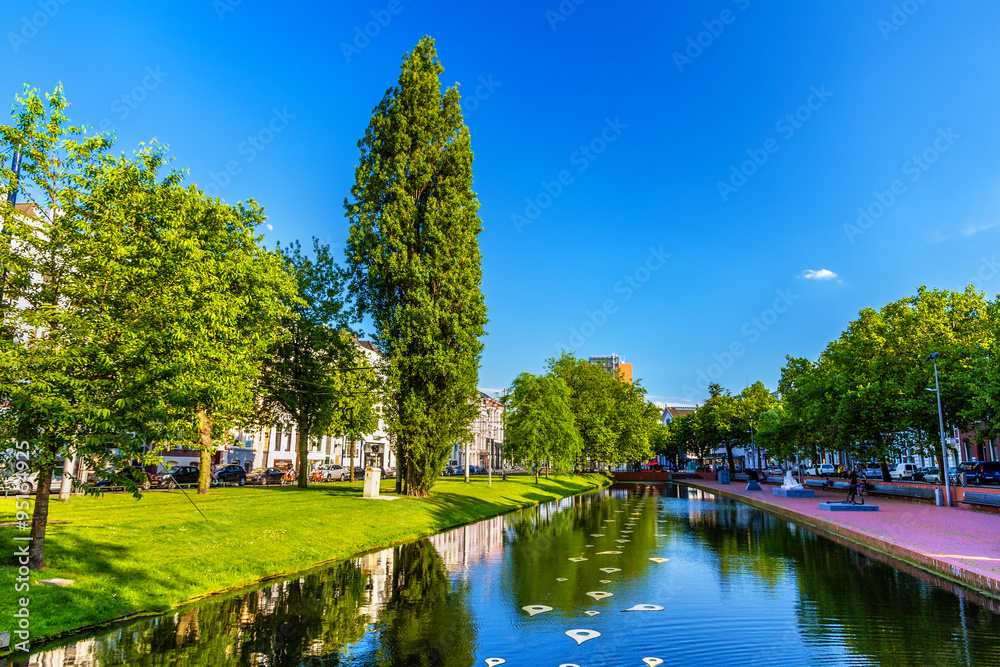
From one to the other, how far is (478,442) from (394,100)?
82.9 m

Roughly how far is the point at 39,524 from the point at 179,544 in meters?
3.42

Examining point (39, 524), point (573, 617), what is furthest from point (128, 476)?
point (573, 617)

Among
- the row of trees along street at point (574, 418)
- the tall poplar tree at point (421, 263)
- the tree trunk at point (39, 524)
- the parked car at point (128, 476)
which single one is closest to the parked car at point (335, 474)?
the row of trees along street at point (574, 418)

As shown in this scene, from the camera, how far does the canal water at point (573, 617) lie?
7.32 meters

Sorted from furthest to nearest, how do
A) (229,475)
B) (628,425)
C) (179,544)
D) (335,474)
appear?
(628,425)
(335,474)
(229,475)
(179,544)

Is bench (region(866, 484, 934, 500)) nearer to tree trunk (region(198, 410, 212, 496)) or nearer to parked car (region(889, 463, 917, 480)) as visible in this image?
parked car (region(889, 463, 917, 480))

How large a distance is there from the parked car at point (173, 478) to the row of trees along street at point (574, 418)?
72.7ft

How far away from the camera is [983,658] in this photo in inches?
285

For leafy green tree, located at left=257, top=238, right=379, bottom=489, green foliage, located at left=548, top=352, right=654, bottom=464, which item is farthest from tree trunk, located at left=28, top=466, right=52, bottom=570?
green foliage, located at left=548, top=352, right=654, bottom=464

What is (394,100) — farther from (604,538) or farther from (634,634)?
(634,634)

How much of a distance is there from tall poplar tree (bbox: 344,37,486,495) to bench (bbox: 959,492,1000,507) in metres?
23.4

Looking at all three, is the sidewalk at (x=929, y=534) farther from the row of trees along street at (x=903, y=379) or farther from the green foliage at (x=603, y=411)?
the green foliage at (x=603, y=411)

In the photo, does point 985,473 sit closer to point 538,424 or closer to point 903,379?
point 903,379

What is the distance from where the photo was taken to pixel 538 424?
147 feet
